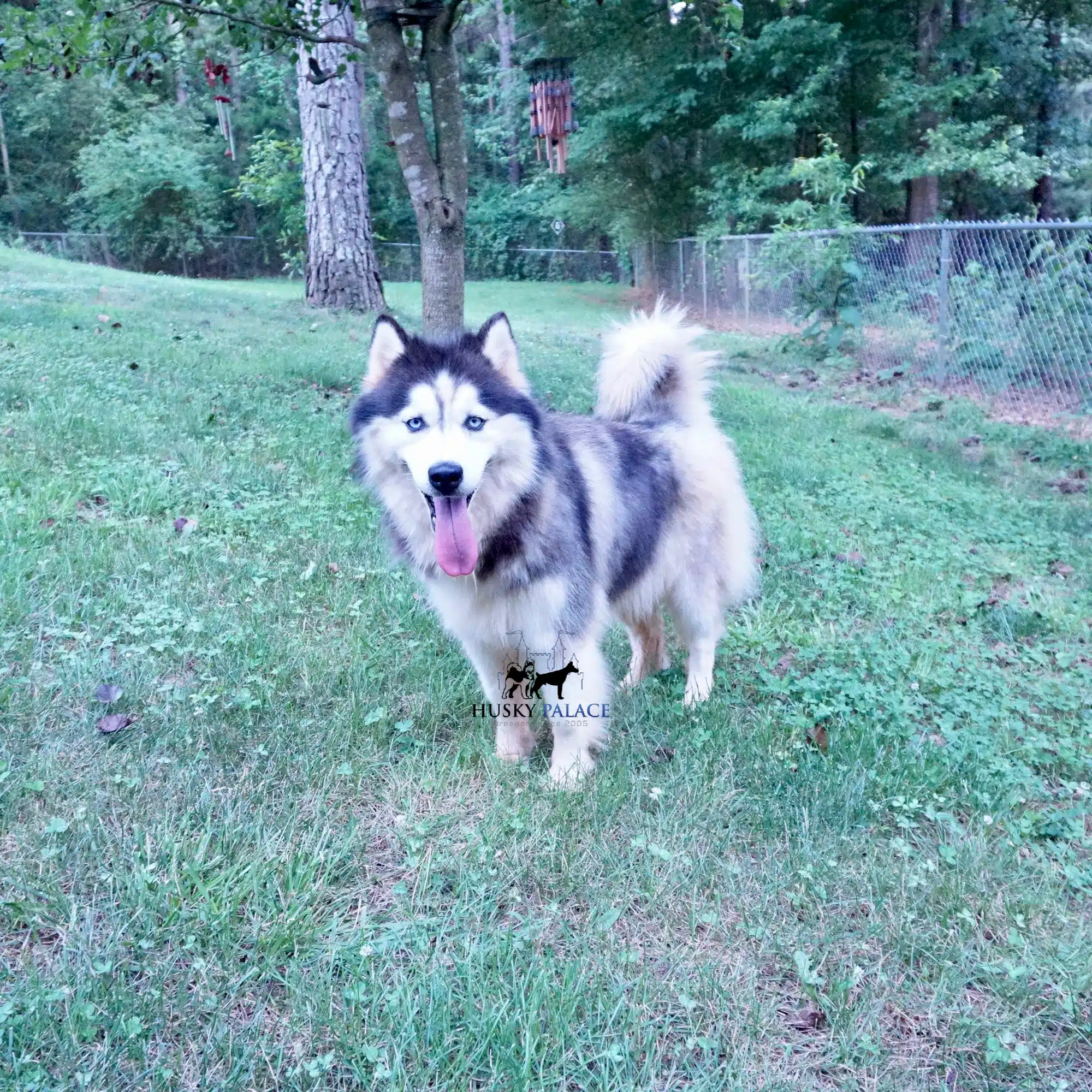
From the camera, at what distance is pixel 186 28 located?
17.0ft

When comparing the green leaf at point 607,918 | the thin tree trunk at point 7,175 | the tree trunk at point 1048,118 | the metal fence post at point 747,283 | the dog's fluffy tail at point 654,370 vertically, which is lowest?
the green leaf at point 607,918

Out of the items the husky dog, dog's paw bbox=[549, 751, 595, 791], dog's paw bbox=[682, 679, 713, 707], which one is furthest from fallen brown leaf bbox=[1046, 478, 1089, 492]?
dog's paw bbox=[549, 751, 595, 791]

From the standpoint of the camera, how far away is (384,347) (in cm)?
268

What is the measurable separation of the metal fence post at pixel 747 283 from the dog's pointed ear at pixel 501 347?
1368 cm

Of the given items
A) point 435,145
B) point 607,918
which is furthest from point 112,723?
point 435,145

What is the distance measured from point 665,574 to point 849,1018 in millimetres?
1796

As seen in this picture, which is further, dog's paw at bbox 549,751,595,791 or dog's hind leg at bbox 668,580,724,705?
dog's hind leg at bbox 668,580,724,705

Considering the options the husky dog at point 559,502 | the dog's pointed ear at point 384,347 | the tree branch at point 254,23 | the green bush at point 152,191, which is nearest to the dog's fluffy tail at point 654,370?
the husky dog at point 559,502

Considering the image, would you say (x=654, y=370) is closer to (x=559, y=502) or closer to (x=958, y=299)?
(x=559, y=502)

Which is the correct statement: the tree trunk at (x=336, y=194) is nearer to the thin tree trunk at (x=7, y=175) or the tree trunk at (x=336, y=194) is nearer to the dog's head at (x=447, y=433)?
the dog's head at (x=447, y=433)

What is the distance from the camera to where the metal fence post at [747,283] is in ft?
50.8

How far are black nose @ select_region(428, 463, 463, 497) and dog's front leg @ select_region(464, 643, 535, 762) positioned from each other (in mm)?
730

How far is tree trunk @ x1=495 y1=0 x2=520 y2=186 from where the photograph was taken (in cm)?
2666

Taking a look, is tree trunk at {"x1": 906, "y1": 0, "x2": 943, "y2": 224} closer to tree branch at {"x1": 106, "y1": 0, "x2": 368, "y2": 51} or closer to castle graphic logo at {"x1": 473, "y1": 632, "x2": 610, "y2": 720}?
tree branch at {"x1": 106, "y1": 0, "x2": 368, "y2": 51}
